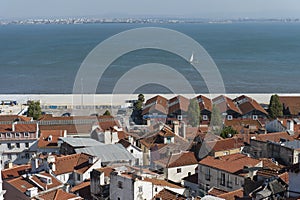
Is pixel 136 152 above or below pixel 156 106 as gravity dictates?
below

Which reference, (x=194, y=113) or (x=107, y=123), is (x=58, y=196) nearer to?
(x=107, y=123)

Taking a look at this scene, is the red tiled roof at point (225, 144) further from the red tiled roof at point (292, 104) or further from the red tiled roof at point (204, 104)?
the red tiled roof at point (292, 104)

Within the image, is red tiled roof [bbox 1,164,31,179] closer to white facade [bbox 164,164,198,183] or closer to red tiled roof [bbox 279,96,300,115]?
white facade [bbox 164,164,198,183]

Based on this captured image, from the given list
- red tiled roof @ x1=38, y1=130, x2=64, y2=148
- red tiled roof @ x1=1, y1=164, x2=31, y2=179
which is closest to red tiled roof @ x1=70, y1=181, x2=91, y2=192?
red tiled roof @ x1=1, y1=164, x2=31, y2=179

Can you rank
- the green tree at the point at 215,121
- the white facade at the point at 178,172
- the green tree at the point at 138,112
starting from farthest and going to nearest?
1. the green tree at the point at 138,112
2. the green tree at the point at 215,121
3. the white facade at the point at 178,172

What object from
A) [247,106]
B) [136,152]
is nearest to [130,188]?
[136,152]


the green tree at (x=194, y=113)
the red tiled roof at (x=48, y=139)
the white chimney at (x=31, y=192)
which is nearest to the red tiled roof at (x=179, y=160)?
the white chimney at (x=31, y=192)

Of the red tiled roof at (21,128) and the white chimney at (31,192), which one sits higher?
the red tiled roof at (21,128)
